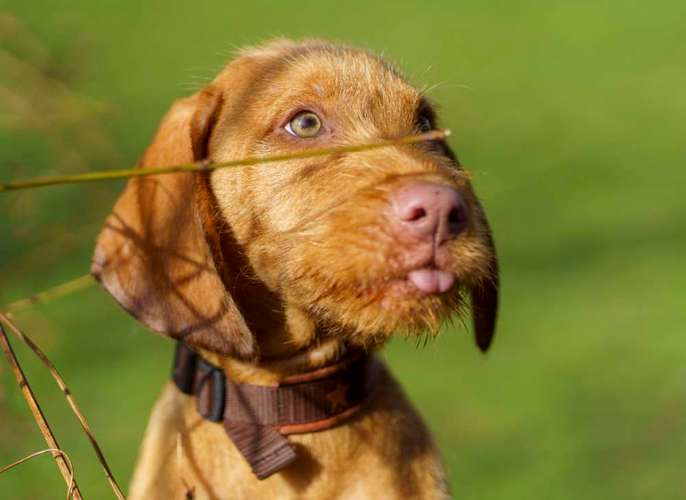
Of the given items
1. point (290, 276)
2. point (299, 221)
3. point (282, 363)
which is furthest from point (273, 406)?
point (299, 221)

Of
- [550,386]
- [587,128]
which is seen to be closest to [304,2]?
[587,128]

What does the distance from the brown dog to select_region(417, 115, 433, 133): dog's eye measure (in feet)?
0.09

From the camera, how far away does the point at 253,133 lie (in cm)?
360

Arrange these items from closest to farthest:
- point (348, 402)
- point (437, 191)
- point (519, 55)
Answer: point (437, 191), point (348, 402), point (519, 55)

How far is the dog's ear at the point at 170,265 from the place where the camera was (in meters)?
3.31

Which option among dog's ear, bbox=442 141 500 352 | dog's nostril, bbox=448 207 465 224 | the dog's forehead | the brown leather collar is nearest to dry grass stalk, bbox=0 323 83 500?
the brown leather collar

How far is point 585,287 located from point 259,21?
7.20 metres

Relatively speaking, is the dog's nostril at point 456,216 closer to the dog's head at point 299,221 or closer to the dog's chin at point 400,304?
the dog's head at point 299,221

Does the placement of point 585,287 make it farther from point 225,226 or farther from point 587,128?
point 225,226

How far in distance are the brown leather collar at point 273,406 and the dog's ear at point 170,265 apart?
0.19m

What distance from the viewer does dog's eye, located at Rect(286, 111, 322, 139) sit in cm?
358

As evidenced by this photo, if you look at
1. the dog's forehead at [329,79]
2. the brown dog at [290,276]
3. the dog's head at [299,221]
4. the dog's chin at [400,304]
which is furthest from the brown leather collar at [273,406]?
the dog's forehead at [329,79]

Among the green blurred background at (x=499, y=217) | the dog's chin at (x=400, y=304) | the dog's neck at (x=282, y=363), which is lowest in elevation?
the green blurred background at (x=499, y=217)

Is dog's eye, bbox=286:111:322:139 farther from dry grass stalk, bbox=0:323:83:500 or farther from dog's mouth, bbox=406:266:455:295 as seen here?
dry grass stalk, bbox=0:323:83:500
